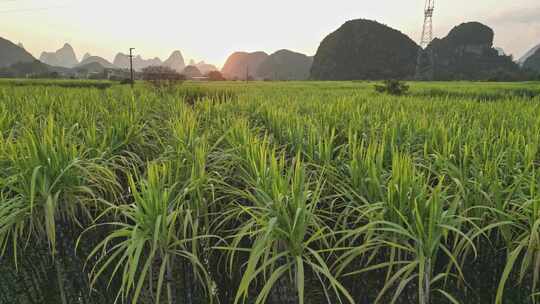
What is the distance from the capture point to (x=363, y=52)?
288 feet

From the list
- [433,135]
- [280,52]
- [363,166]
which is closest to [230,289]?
[363,166]

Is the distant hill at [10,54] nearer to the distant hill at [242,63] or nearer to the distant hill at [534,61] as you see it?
the distant hill at [242,63]

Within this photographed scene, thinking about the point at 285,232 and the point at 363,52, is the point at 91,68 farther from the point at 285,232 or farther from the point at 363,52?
the point at 285,232

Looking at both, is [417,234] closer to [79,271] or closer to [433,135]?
[433,135]

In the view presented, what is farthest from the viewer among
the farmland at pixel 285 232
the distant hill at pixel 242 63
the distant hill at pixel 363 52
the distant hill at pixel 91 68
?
the distant hill at pixel 242 63

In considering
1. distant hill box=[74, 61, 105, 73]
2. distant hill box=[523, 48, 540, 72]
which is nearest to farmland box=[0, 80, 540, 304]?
distant hill box=[523, 48, 540, 72]

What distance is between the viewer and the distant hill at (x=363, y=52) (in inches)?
3346

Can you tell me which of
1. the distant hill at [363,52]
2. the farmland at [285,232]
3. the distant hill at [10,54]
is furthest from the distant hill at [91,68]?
the farmland at [285,232]

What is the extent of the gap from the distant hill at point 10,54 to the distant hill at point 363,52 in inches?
4942

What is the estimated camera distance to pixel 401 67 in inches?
3314

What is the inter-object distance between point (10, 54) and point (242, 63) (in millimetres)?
102767

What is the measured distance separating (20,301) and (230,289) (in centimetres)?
147

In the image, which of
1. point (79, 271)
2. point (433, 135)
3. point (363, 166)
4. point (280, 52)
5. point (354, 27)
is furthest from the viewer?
point (280, 52)

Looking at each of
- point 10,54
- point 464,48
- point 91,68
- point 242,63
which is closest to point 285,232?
point 464,48
